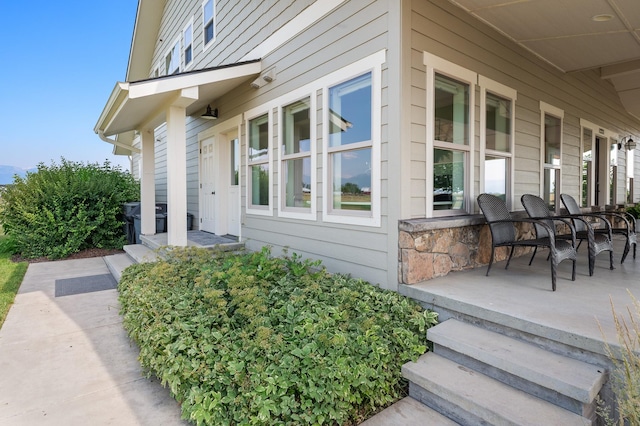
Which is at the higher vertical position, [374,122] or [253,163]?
[374,122]

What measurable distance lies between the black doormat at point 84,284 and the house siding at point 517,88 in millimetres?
4425

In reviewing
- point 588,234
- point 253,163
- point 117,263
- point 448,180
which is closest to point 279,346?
point 448,180

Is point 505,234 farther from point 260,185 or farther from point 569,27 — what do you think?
point 260,185

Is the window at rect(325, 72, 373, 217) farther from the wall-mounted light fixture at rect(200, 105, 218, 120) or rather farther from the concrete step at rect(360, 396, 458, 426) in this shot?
the wall-mounted light fixture at rect(200, 105, 218, 120)

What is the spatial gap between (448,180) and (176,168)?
144 inches

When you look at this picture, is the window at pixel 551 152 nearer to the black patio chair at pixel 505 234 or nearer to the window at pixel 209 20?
the black patio chair at pixel 505 234

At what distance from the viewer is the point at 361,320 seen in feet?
8.46

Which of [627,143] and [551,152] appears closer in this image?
[551,152]

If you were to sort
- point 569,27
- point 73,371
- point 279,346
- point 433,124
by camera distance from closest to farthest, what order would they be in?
point 279,346 < point 73,371 < point 433,124 < point 569,27

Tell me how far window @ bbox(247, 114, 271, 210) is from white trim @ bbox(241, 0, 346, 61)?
37.6 inches

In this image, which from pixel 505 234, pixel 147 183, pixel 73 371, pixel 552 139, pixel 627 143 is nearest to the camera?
pixel 73 371

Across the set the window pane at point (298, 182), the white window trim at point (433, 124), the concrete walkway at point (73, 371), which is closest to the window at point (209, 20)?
the window pane at point (298, 182)

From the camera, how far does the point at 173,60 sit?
9.63 meters

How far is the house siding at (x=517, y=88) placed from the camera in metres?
3.21
